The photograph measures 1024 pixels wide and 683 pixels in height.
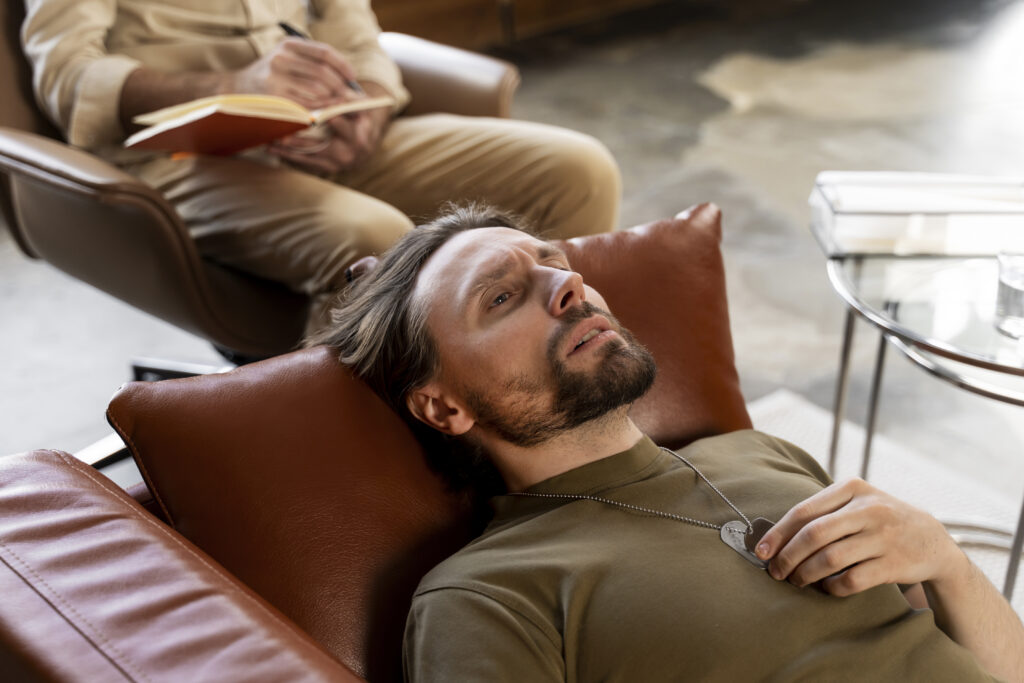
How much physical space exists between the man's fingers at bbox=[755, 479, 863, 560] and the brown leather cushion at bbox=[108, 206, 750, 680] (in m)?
0.36

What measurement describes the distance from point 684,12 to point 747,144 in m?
1.82

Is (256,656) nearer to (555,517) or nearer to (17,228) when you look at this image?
(555,517)

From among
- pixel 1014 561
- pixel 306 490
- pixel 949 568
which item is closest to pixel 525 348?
pixel 306 490

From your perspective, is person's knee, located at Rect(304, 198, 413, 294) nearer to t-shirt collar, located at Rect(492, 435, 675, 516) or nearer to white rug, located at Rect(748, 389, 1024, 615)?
t-shirt collar, located at Rect(492, 435, 675, 516)

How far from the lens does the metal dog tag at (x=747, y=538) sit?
1.07 metres

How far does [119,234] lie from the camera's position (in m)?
1.76

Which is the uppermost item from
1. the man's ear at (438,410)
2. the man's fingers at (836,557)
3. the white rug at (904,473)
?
the man's ear at (438,410)

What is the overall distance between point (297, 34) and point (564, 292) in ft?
4.00

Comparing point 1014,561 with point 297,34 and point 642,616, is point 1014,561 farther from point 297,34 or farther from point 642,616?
point 297,34

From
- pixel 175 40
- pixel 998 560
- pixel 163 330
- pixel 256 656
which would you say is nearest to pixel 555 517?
pixel 256 656

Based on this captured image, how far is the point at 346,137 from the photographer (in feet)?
6.77

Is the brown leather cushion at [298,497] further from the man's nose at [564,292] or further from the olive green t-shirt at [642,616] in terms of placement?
the man's nose at [564,292]

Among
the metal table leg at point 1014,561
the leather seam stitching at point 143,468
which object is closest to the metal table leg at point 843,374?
the metal table leg at point 1014,561

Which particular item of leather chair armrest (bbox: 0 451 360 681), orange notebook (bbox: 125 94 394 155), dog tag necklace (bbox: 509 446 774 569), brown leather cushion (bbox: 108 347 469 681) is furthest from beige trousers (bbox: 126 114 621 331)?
leather chair armrest (bbox: 0 451 360 681)
